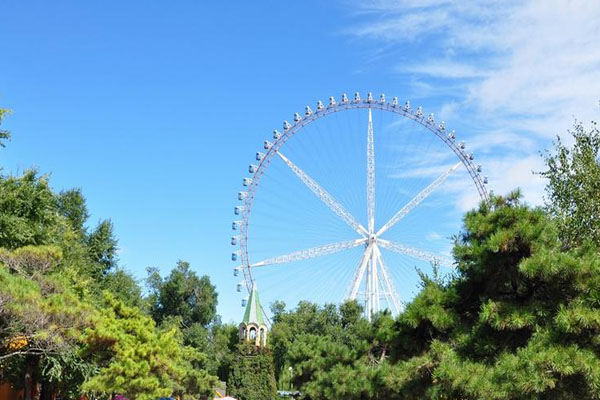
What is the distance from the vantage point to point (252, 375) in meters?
47.3

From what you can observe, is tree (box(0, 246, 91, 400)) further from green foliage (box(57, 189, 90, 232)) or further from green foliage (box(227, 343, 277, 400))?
green foliage (box(227, 343, 277, 400))

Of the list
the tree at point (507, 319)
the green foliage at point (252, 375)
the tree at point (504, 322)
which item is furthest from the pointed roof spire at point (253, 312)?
the tree at point (507, 319)

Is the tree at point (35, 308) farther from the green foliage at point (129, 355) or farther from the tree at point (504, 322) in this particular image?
the tree at point (504, 322)

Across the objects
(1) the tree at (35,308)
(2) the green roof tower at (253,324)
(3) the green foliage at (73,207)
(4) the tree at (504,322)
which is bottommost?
(4) the tree at (504,322)

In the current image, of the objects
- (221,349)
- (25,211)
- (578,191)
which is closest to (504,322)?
(578,191)

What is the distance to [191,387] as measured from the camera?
145 feet

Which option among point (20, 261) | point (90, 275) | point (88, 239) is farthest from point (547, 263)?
point (88, 239)

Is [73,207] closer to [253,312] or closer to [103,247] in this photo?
[103,247]

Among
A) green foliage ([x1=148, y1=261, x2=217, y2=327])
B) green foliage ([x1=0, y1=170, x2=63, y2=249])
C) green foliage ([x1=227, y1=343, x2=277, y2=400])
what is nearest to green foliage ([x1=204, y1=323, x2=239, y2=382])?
green foliage ([x1=148, y1=261, x2=217, y2=327])

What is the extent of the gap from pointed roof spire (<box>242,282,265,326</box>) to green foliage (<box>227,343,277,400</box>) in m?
2.86

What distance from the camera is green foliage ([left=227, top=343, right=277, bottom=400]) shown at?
46.4 m

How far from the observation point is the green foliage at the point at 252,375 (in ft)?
152

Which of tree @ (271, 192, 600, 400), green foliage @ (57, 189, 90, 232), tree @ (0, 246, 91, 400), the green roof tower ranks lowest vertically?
tree @ (271, 192, 600, 400)

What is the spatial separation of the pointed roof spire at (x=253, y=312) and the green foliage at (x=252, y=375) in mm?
2859
